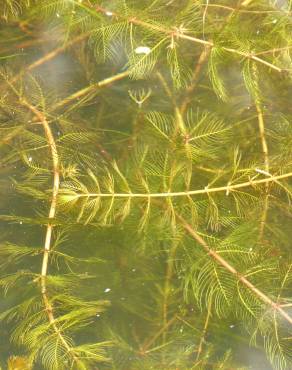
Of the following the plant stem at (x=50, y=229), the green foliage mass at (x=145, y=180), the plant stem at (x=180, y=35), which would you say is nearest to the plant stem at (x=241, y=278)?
the green foliage mass at (x=145, y=180)

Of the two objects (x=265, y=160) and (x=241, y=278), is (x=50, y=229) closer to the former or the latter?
(x=241, y=278)

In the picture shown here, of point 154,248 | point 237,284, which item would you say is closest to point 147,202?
point 154,248

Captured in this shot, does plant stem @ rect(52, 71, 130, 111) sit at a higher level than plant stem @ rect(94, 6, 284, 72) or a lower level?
lower

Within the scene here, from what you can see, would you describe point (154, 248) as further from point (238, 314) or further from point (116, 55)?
point (116, 55)

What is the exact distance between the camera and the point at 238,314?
9.63ft

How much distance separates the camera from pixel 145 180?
275cm

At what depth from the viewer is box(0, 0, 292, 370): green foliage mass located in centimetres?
273

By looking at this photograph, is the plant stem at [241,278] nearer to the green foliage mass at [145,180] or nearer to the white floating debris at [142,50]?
the green foliage mass at [145,180]

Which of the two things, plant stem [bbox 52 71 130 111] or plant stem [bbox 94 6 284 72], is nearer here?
plant stem [bbox 94 6 284 72]

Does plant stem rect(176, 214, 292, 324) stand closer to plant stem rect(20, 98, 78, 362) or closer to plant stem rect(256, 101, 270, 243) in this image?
plant stem rect(256, 101, 270, 243)

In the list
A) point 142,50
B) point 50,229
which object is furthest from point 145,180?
point 142,50

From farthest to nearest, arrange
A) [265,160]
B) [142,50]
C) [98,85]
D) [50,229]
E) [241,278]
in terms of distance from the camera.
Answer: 1. [98,85]
2. [142,50]
3. [265,160]
4. [50,229]
5. [241,278]

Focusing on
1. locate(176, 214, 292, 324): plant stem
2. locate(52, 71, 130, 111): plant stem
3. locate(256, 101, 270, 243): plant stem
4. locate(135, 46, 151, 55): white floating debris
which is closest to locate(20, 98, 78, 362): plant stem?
locate(52, 71, 130, 111): plant stem

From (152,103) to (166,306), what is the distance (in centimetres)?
124
